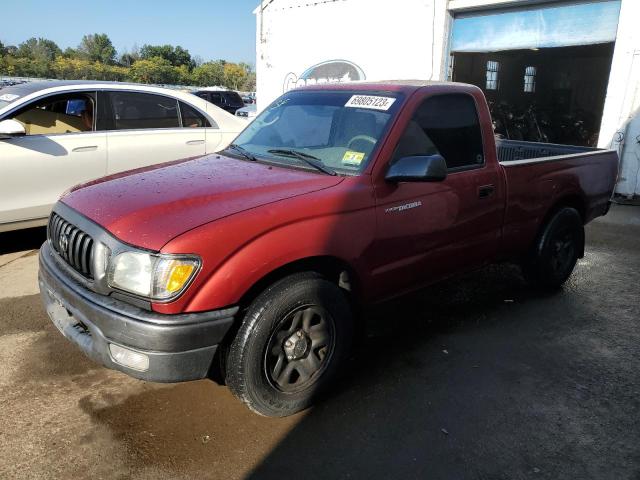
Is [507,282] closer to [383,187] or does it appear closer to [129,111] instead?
[383,187]

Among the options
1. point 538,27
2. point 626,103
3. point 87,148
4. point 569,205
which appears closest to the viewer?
point 569,205

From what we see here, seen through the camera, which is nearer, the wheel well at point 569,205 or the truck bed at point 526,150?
the wheel well at point 569,205

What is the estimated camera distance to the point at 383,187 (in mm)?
3029

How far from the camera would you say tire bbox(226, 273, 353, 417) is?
256cm

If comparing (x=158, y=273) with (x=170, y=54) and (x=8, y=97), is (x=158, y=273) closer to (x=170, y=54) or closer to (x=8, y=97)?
(x=8, y=97)

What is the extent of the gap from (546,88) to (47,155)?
60.3 ft

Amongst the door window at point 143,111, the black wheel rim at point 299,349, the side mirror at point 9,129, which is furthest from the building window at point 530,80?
the black wheel rim at point 299,349

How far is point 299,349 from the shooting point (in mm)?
2805

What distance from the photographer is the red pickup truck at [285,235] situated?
2.38 m

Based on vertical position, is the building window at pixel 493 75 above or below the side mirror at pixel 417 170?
above

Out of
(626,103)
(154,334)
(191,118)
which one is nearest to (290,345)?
(154,334)

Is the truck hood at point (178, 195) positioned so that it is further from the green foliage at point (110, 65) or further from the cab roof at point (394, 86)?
the green foliage at point (110, 65)

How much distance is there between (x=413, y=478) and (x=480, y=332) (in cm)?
175

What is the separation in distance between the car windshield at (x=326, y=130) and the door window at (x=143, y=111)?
95.6 inches
